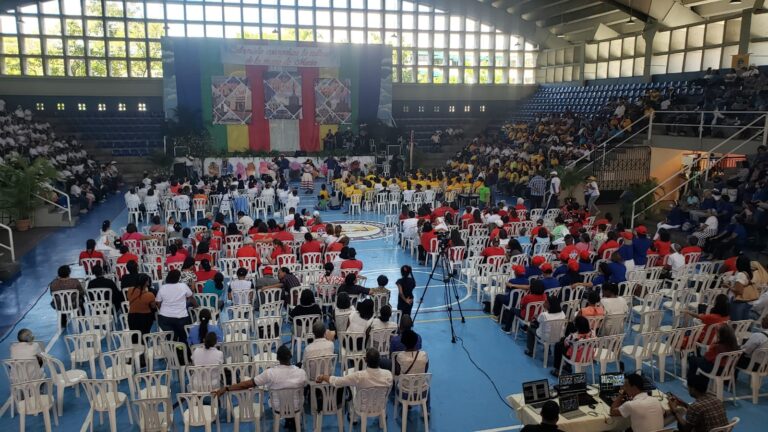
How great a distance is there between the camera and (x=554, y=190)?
1719 cm

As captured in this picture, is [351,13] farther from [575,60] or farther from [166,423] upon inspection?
[166,423]

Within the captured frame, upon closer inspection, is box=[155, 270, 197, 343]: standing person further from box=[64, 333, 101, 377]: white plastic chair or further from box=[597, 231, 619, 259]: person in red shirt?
box=[597, 231, 619, 259]: person in red shirt

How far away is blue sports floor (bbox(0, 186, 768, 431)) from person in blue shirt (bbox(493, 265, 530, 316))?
32 cm

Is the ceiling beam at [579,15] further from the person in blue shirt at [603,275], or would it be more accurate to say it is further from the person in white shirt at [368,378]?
the person in white shirt at [368,378]

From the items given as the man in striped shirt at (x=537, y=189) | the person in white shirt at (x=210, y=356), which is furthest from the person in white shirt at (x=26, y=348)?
the man in striped shirt at (x=537, y=189)

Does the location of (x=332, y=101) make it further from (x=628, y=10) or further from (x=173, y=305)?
(x=173, y=305)

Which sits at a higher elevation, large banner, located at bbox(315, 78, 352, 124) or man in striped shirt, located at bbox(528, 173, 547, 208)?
large banner, located at bbox(315, 78, 352, 124)

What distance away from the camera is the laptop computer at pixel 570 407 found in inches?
201

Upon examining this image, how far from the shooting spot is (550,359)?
7.70 m

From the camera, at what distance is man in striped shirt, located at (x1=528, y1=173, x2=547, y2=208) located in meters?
17.9

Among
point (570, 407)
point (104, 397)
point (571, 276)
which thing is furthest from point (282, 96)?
point (570, 407)

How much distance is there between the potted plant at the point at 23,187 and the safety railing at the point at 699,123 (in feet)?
60.1

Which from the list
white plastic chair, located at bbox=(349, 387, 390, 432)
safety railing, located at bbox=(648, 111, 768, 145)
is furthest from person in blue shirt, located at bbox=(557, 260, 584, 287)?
safety railing, located at bbox=(648, 111, 768, 145)

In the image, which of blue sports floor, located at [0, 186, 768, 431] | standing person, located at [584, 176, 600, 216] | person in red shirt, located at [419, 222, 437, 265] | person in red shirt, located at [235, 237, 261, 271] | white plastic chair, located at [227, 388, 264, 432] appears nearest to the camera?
white plastic chair, located at [227, 388, 264, 432]
